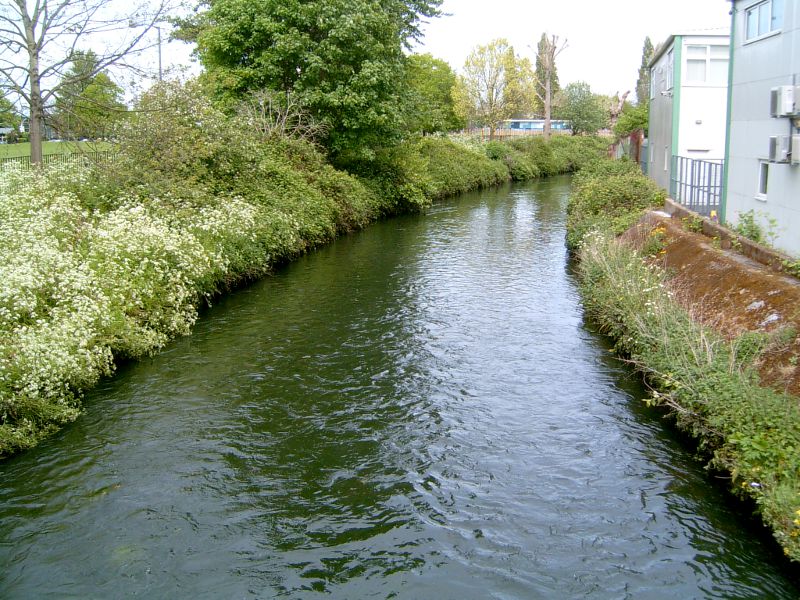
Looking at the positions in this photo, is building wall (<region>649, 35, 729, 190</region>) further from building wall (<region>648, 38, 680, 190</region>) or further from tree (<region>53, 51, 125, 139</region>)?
tree (<region>53, 51, 125, 139</region>)

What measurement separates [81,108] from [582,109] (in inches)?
2545

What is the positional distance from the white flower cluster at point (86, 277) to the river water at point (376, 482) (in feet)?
2.28

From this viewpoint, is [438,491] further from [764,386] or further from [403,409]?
[764,386]

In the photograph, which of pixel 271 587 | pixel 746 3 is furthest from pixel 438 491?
pixel 746 3

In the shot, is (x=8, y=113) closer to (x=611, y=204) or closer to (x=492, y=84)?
(x=611, y=204)

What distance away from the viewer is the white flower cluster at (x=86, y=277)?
1067cm

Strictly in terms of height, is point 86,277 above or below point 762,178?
below

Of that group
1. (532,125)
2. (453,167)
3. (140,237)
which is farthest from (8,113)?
(532,125)

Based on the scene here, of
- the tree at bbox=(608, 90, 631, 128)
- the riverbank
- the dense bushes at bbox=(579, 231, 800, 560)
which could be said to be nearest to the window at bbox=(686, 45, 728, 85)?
the riverbank

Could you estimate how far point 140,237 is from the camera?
15.4 m

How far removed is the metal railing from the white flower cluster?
12241mm

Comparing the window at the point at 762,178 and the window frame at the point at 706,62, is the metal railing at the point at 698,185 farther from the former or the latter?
the window at the point at 762,178

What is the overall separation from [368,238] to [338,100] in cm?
553

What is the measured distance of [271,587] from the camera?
Answer: 279 inches
